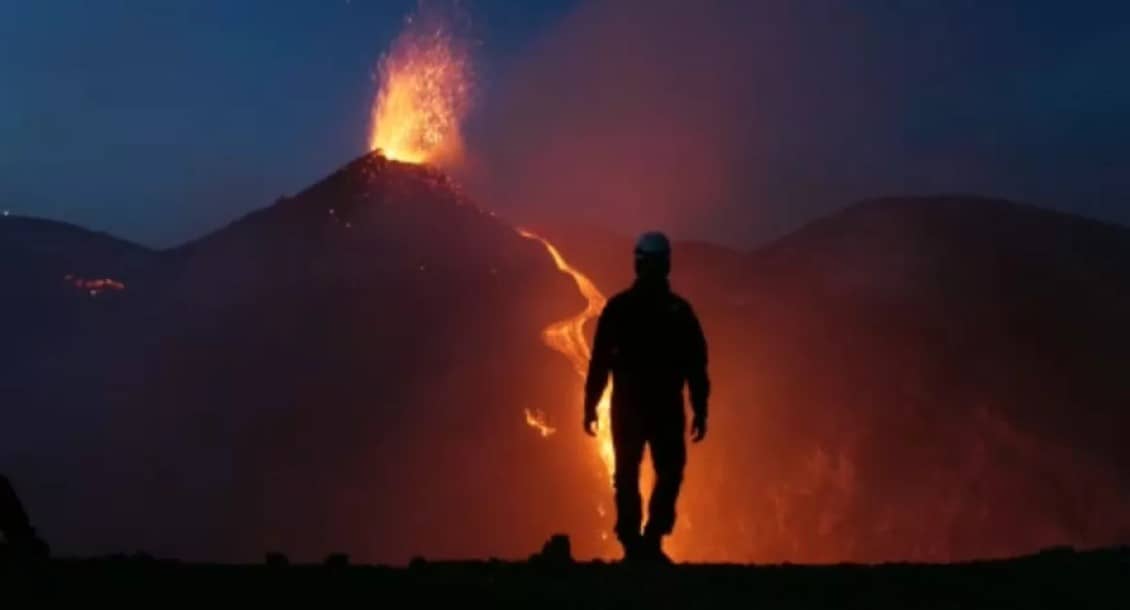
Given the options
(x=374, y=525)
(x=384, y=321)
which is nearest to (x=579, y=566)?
(x=374, y=525)

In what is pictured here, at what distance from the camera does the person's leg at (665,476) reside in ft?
35.3

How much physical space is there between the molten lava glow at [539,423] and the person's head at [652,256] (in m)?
32.1

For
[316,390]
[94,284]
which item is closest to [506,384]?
[316,390]

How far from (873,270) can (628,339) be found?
40800 millimetres

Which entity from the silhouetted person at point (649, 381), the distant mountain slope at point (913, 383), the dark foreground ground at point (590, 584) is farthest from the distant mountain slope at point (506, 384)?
the dark foreground ground at point (590, 584)

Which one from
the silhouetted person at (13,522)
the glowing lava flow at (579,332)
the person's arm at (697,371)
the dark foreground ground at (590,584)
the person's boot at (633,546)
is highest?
the glowing lava flow at (579,332)

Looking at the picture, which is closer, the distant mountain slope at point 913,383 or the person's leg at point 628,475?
the person's leg at point 628,475

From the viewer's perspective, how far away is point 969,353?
44.6 m

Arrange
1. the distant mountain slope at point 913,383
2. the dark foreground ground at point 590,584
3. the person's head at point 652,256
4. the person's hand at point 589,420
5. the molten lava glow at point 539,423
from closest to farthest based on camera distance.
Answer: the dark foreground ground at point 590,584
the person's head at point 652,256
the person's hand at point 589,420
the distant mountain slope at point 913,383
the molten lava glow at point 539,423

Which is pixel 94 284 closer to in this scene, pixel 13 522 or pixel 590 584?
pixel 13 522

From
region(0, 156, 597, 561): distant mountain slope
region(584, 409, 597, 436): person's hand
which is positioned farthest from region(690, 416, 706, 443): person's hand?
region(0, 156, 597, 561): distant mountain slope

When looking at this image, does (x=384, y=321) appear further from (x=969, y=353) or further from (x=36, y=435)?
(x=969, y=353)

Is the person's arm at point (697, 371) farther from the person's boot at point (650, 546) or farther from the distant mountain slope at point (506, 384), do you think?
the distant mountain slope at point (506, 384)

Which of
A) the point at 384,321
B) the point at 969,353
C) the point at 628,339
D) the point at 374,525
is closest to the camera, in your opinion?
the point at 628,339
